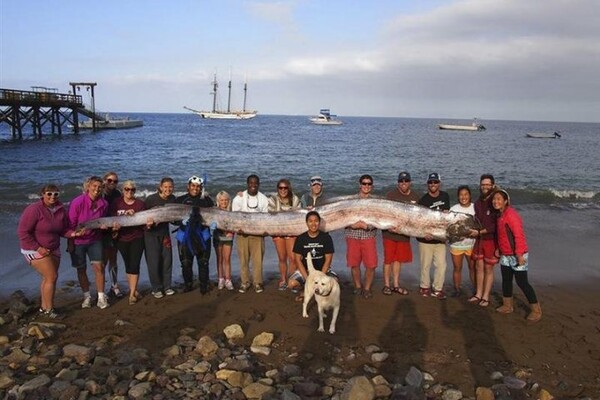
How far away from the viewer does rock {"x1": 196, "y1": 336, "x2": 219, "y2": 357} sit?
18.0 feet

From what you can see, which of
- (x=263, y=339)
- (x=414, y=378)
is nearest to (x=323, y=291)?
(x=263, y=339)

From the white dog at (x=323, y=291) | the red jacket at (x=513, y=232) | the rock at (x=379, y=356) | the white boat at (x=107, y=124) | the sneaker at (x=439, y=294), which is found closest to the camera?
the rock at (x=379, y=356)

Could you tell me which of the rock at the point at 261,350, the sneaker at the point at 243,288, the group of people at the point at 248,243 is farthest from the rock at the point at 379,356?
the sneaker at the point at 243,288

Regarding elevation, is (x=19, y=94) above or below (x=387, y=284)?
above

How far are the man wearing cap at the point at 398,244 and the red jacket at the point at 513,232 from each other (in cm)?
131

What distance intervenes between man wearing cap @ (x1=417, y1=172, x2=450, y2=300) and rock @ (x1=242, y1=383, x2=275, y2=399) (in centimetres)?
368

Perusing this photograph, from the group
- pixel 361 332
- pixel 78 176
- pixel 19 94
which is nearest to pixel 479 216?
pixel 361 332

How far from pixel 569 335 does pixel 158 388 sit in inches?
204

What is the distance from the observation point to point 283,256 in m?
7.88

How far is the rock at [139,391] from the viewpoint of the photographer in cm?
452

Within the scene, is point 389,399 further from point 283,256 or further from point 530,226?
point 530,226

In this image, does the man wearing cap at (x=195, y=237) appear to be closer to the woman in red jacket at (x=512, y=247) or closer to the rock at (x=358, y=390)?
the rock at (x=358, y=390)

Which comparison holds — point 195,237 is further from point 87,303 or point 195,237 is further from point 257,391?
point 257,391

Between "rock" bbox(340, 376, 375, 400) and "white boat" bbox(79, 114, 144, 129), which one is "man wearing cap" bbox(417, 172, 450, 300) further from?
"white boat" bbox(79, 114, 144, 129)
